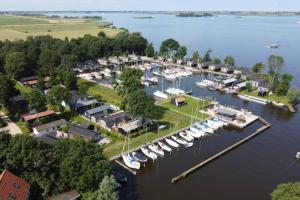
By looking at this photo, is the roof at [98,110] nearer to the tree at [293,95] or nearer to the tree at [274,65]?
the tree at [293,95]

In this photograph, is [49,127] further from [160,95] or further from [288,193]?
[288,193]

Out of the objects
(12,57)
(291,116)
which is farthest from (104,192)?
(12,57)

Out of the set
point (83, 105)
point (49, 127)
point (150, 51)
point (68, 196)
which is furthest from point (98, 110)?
point (150, 51)

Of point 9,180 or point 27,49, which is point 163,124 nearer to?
point 9,180

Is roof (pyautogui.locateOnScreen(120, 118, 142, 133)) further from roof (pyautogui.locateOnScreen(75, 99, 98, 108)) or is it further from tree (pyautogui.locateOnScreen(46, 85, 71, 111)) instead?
tree (pyautogui.locateOnScreen(46, 85, 71, 111))

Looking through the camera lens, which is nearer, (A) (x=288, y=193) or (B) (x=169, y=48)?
(A) (x=288, y=193)

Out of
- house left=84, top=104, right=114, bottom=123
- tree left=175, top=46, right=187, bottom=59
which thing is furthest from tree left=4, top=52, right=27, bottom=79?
tree left=175, top=46, right=187, bottom=59
